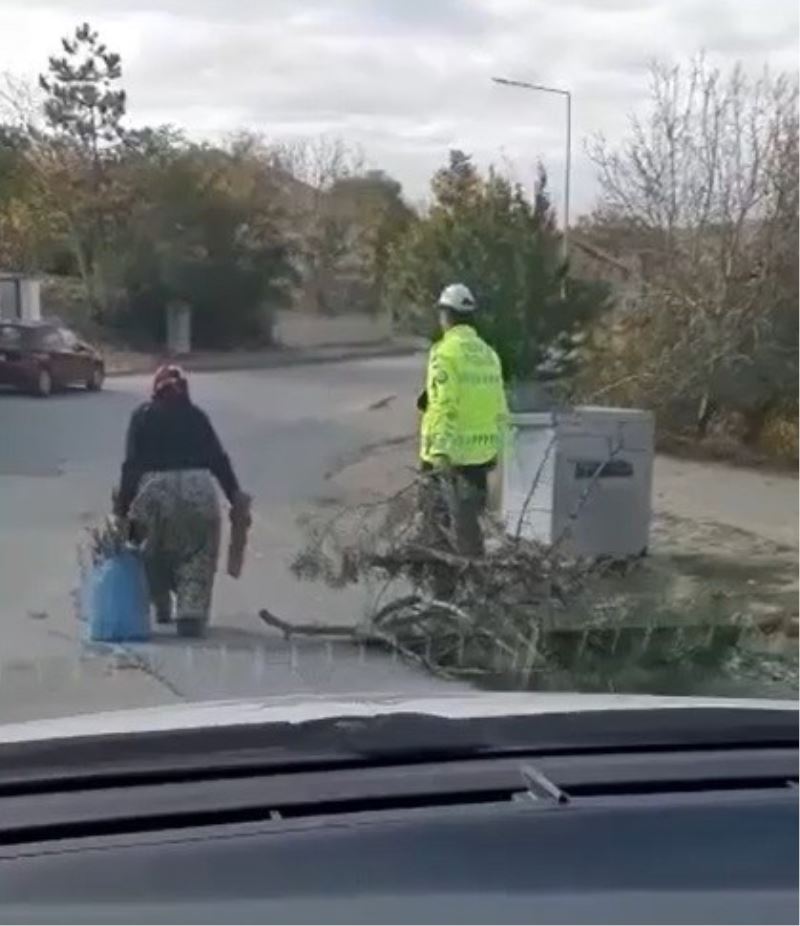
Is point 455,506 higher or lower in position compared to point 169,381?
lower

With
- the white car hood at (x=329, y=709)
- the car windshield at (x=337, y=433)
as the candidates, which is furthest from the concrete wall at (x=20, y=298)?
the white car hood at (x=329, y=709)

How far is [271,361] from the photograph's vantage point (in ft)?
28.2

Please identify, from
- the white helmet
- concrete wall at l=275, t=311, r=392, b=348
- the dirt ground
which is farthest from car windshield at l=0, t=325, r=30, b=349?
the white helmet

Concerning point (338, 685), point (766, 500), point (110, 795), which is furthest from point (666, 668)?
point (110, 795)

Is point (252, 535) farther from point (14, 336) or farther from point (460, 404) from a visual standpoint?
point (14, 336)

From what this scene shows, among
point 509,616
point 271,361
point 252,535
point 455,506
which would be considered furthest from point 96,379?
point 509,616

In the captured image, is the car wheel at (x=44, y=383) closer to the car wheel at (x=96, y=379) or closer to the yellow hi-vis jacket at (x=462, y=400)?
the car wheel at (x=96, y=379)

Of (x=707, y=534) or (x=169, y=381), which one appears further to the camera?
(x=707, y=534)

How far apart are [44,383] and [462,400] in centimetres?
186

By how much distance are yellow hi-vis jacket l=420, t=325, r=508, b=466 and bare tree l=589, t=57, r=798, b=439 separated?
3.58 feet

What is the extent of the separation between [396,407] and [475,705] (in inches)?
231

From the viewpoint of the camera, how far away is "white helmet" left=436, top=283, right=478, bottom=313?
872 centimetres

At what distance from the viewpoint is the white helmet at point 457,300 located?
28.6ft

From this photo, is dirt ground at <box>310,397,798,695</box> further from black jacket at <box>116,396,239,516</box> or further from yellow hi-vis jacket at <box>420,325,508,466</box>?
black jacket at <box>116,396,239,516</box>
